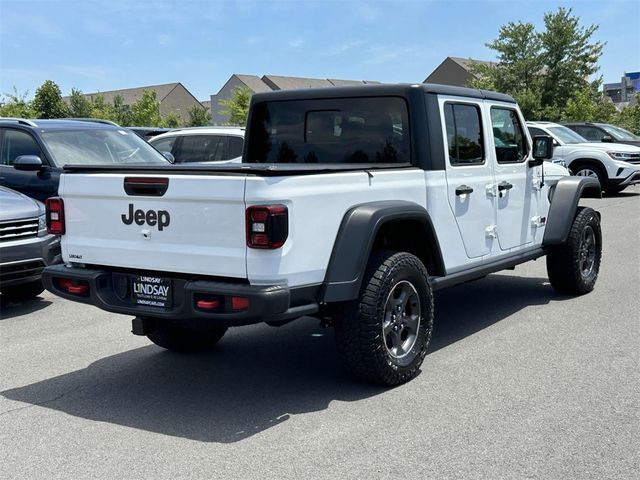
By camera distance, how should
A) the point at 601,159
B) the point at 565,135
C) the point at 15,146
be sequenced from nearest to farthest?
the point at 15,146 < the point at 601,159 < the point at 565,135

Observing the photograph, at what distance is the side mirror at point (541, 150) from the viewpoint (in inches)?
266

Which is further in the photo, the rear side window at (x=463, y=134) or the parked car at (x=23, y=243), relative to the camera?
the parked car at (x=23, y=243)

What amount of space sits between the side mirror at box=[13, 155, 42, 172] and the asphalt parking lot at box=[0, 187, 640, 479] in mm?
1988

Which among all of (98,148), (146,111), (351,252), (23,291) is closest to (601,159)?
(98,148)

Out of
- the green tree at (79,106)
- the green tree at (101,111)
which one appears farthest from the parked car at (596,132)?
the green tree at (79,106)

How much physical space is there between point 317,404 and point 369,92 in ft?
7.90

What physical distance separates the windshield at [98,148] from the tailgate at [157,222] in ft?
12.5

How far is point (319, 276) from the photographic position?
432cm

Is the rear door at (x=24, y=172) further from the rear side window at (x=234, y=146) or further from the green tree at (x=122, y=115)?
the green tree at (x=122, y=115)

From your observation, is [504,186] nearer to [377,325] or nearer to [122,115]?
[377,325]

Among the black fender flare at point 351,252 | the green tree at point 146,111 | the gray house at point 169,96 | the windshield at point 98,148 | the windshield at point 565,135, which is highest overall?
the gray house at point 169,96

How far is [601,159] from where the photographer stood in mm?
17484

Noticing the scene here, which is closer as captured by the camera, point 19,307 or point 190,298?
point 190,298

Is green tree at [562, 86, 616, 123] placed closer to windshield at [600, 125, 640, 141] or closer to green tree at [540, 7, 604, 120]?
green tree at [540, 7, 604, 120]
